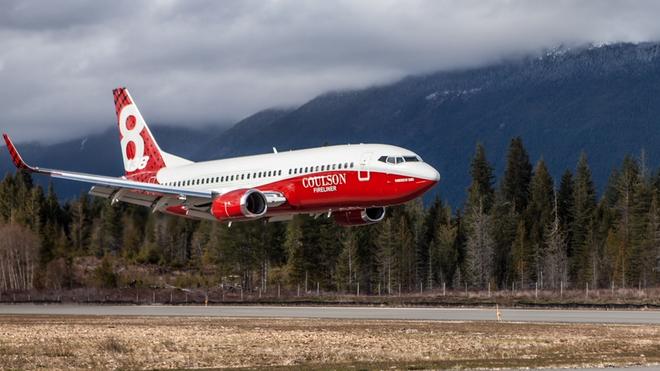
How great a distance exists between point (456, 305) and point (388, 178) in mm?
24147

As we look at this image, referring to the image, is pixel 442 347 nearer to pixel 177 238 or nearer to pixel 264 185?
pixel 264 185

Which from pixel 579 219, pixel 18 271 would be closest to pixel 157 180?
pixel 18 271

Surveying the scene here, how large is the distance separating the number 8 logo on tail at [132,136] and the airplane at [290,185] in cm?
694

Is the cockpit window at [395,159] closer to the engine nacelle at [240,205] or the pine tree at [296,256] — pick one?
the engine nacelle at [240,205]

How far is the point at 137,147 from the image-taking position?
86.8m

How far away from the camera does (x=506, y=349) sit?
1699 inches

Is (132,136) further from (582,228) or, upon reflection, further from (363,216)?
(582,228)

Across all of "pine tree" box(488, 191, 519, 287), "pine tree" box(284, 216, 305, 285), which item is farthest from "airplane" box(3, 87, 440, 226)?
"pine tree" box(488, 191, 519, 287)

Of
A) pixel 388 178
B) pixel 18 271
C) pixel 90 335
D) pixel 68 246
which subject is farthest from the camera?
pixel 68 246

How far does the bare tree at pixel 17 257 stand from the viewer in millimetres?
125812

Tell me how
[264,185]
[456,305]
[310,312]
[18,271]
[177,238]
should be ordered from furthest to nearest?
1. [177,238]
2. [18,271]
3. [456,305]
4. [310,312]
5. [264,185]

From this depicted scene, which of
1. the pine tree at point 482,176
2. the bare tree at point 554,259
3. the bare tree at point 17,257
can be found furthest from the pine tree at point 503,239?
the bare tree at point 17,257

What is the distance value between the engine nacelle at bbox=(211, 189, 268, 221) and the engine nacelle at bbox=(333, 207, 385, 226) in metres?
5.07

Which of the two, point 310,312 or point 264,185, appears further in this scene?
point 310,312
